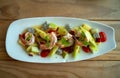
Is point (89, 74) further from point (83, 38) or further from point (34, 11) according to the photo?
point (34, 11)

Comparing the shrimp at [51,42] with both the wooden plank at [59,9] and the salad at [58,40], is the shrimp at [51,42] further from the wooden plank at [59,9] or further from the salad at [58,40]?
the wooden plank at [59,9]

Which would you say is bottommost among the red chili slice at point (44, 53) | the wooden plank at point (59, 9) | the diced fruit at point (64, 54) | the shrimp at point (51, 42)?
the diced fruit at point (64, 54)

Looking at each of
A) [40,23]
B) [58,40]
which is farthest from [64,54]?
[40,23]

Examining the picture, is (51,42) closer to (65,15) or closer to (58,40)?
(58,40)

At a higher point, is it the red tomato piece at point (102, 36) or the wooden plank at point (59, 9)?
the wooden plank at point (59, 9)

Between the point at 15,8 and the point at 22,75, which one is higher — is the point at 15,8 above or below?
above

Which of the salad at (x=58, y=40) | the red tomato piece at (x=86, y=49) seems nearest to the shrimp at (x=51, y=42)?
the salad at (x=58, y=40)

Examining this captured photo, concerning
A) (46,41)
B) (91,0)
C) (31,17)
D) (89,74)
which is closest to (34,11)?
(31,17)
